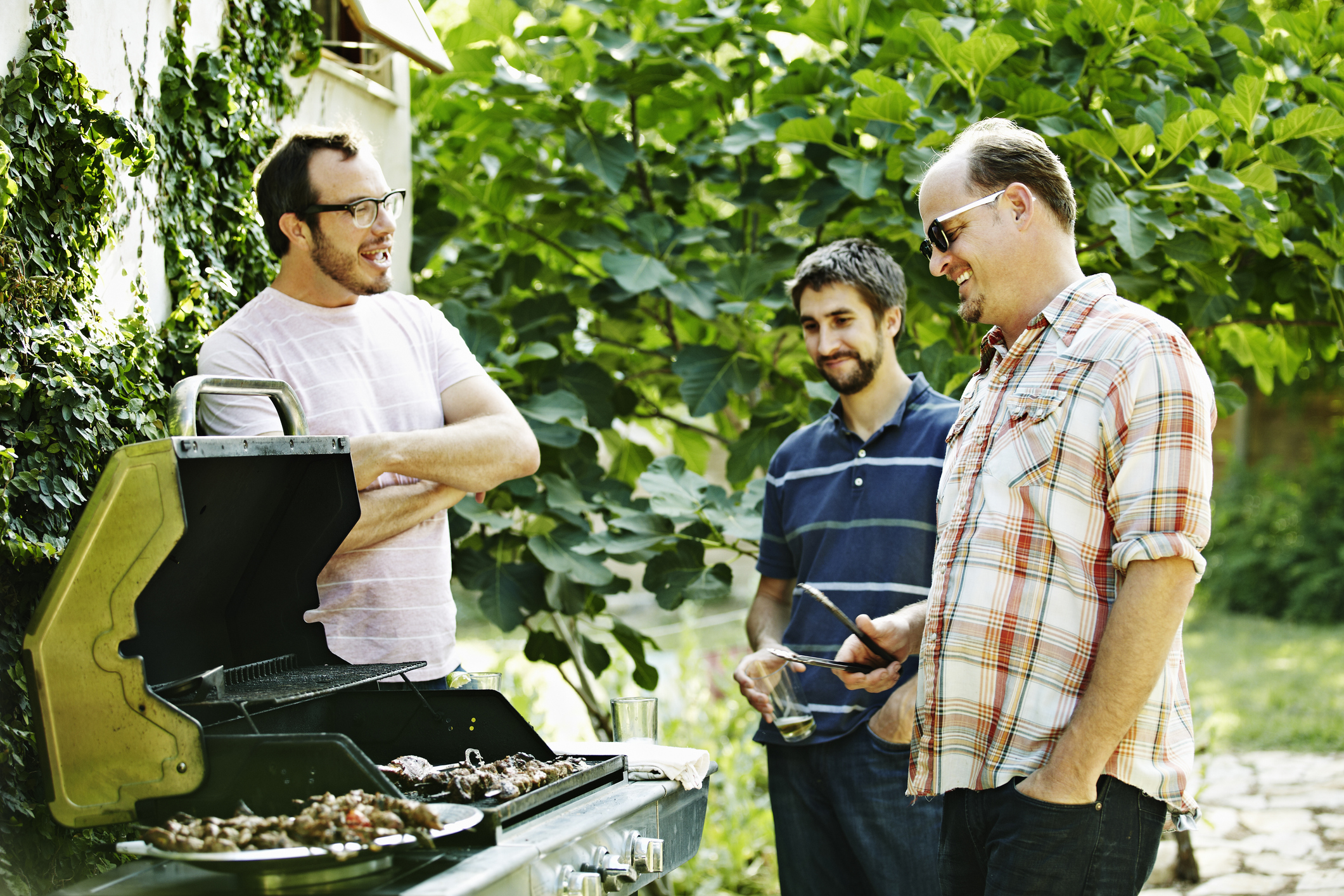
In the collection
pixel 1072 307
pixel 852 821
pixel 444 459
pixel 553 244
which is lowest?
pixel 852 821

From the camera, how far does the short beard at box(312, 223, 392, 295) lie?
2.29 m

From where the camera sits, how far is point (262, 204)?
2373 millimetres

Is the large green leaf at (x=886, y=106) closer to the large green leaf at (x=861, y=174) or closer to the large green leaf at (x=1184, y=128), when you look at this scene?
the large green leaf at (x=861, y=174)

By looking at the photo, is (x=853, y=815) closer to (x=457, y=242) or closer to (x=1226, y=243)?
(x=1226, y=243)

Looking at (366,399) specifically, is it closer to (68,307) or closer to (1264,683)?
(68,307)

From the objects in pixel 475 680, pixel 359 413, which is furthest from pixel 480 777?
pixel 359 413

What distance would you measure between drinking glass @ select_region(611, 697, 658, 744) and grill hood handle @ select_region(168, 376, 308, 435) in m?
0.86

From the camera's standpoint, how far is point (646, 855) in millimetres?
1755

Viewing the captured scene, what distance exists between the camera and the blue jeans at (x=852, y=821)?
250cm

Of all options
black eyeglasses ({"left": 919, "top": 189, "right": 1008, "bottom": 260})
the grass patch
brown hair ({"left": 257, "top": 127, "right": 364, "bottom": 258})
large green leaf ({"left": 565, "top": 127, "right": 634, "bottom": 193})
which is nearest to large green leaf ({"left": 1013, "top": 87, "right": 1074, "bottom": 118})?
large green leaf ({"left": 565, "top": 127, "right": 634, "bottom": 193})

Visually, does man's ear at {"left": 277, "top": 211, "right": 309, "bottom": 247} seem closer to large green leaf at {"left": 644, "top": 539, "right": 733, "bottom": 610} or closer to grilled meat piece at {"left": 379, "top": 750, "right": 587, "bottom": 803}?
grilled meat piece at {"left": 379, "top": 750, "right": 587, "bottom": 803}

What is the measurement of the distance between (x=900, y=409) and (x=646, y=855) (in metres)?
1.37

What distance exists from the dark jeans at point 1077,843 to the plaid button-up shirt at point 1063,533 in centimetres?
4

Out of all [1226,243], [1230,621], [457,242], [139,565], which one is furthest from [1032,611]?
[1230,621]
